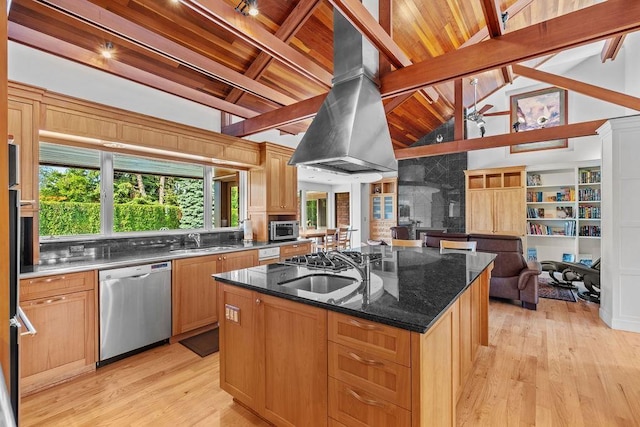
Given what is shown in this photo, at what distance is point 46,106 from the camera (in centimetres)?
254

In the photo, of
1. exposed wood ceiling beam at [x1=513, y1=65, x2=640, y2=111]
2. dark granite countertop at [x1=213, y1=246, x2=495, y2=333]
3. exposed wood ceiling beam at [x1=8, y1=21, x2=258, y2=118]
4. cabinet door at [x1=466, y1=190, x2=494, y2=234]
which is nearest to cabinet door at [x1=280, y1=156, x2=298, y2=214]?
exposed wood ceiling beam at [x1=8, y1=21, x2=258, y2=118]

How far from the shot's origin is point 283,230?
4742 millimetres

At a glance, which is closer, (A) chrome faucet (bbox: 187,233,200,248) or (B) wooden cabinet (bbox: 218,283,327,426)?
(B) wooden cabinet (bbox: 218,283,327,426)

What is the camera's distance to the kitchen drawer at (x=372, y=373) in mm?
1251

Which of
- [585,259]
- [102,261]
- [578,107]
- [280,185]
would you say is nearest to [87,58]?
[102,261]

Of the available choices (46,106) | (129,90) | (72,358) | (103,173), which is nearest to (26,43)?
(46,106)

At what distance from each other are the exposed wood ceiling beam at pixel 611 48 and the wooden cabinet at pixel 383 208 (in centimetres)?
508

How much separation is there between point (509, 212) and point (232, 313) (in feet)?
22.7

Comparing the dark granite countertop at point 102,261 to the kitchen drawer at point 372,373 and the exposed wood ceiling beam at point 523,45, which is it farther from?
the exposed wood ceiling beam at point 523,45

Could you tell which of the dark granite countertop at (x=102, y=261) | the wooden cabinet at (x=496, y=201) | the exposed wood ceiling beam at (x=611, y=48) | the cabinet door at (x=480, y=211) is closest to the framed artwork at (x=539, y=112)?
the wooden cabinet at (x=496, y=201)

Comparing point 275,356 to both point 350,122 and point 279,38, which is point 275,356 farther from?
point 279,38

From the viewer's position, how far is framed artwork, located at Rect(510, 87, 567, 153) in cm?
651

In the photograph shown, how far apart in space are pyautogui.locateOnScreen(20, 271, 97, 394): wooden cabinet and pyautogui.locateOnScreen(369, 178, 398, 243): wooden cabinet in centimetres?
770

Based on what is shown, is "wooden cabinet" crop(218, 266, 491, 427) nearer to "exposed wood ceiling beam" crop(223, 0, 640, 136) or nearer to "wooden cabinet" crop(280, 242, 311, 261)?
"exposed wood ceiling beam" crop(223, 0, 640, 136)
